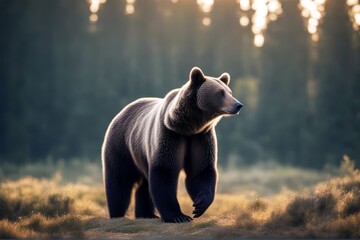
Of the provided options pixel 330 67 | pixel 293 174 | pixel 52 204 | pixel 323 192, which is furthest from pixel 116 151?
pixel 330 67

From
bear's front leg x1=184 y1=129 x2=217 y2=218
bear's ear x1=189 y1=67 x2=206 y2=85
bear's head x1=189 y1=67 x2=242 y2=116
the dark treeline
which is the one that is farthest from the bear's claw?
the dark treeline

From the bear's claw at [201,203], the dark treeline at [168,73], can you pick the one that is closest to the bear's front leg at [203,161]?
the bear's claw at [201,203]

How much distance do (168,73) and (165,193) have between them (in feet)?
108

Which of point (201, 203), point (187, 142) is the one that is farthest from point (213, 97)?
point (201, 203)

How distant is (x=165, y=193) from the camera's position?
9.18 m

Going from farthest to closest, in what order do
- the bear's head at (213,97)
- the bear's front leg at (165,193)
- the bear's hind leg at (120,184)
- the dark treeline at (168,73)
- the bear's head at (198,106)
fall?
1. the dark treeline at (168,73)
2. the bear's hind leg at (120,184)
3. the bear's front leg at (165,193)
4. the bear's head at (198,106)
5. the bear's head at (213,97)

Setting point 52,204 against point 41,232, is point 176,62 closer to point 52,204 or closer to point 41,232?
point 52,204

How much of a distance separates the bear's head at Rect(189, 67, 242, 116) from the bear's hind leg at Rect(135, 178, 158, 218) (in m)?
2.14

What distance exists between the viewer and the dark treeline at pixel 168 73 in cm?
3428

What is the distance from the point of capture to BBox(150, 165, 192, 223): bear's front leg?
9.18 m

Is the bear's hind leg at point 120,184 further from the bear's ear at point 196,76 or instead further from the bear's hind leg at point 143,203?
the bear's ear at point 196,76

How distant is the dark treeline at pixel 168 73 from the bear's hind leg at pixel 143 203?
2150 centimetres

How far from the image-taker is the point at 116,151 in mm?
10805

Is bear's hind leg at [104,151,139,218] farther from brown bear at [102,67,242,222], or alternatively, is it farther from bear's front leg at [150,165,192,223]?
bear's front leg at [150,165,192,223]
